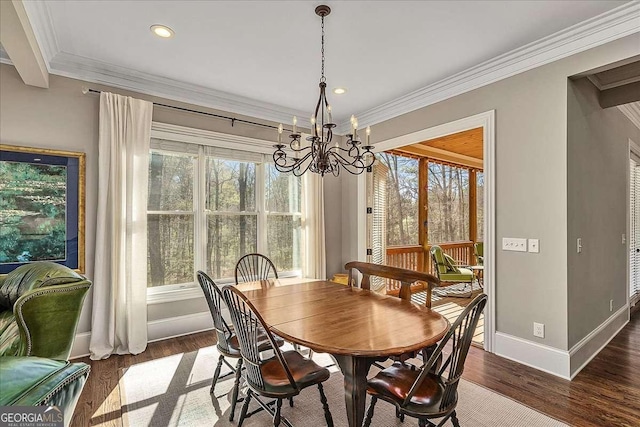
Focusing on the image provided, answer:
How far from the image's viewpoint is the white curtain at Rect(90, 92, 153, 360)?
2994mm

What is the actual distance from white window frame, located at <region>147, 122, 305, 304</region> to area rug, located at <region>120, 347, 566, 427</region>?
0.95 m

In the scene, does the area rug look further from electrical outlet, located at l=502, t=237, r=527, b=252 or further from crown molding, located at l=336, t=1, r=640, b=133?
crown molding, located at l=336, t=1, r=640, b=133

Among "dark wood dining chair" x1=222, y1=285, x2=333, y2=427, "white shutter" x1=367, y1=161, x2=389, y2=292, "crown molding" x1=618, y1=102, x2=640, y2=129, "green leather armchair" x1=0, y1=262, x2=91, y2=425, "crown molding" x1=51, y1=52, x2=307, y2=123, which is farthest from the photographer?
"white shutter" x1=367, y1=161, x2=389, y2=292

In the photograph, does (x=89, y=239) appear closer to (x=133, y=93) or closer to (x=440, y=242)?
(x=133, y=93)

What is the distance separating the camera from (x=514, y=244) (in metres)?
2.89

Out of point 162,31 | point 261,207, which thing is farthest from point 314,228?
point 162,31

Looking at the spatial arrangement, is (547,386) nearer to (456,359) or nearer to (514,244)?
(514,244)

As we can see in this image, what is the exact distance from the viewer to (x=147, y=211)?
3.38m

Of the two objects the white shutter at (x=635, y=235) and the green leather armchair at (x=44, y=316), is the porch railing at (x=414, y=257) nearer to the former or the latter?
the white shutter at (x=635, y=235)

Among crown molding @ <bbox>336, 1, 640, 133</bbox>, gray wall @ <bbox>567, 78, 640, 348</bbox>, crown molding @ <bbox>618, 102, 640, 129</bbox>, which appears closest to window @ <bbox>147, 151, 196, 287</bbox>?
crown molding @ <bbox>336, 1, 640, 133</bbox>

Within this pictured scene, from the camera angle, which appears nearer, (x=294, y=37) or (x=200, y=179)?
(x=294, y=37)

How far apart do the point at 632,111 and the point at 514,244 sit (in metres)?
2.70

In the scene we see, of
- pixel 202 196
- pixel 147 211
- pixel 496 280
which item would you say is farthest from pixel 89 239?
pixel 496 280

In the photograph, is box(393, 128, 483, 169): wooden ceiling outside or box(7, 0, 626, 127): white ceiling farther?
box(393, 128, 483, 169): wooden ceiling outside
